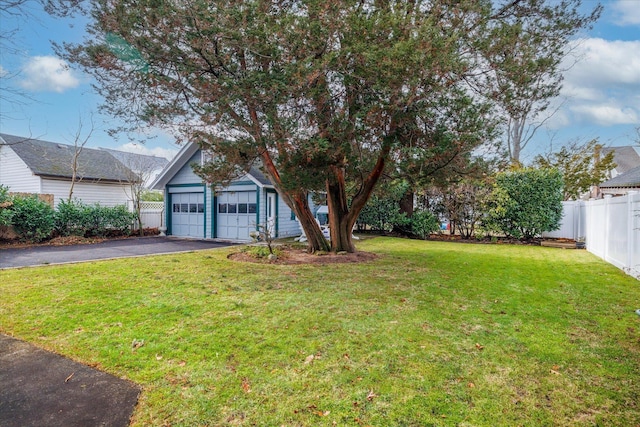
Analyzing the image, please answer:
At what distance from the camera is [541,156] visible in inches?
895

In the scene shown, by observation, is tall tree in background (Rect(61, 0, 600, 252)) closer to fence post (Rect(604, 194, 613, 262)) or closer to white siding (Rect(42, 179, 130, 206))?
fence post (Rect(604, 194, 613, 262))

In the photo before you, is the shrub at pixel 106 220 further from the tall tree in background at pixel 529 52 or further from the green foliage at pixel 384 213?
the tall tree in background at pixel 529 52

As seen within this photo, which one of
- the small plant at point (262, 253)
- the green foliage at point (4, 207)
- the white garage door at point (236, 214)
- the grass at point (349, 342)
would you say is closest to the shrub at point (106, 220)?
the green foliage at point (4, 207)

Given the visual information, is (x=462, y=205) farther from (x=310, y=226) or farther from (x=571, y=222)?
(x=310, y=226)

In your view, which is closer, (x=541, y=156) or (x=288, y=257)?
(x=288, y=257)

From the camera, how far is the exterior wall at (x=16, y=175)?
16922mm

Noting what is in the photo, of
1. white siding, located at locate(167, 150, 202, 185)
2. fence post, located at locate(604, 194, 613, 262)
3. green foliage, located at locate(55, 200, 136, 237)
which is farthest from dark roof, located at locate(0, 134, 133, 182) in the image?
fence post, located at locate(604, 194, 613, 262)

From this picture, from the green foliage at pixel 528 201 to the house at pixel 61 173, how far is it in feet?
59.0

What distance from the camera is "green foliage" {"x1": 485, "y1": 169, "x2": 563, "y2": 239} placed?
43.5 ft

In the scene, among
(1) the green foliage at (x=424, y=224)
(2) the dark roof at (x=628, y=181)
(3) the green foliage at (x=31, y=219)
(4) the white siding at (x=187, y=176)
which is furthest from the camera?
(4) the white siding at (x=187, y=176)

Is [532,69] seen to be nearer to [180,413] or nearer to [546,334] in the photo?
[546,334]

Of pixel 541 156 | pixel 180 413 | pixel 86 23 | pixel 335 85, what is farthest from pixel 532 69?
pixel 541 156

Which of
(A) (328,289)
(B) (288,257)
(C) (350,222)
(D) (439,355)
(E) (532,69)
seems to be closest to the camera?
A: (D) (439,355)

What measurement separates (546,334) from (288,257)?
Result: 6.82m
